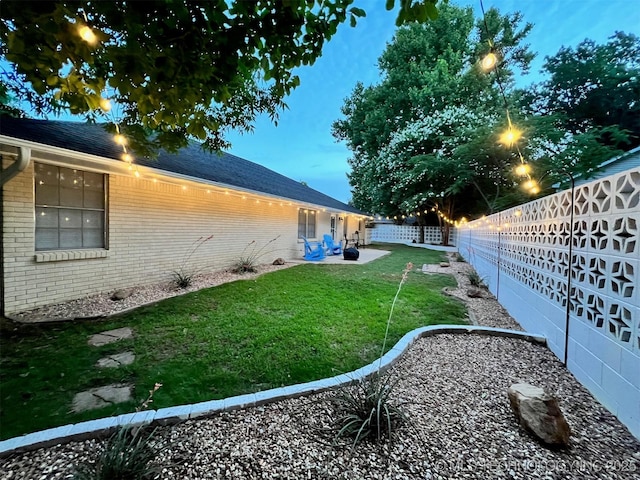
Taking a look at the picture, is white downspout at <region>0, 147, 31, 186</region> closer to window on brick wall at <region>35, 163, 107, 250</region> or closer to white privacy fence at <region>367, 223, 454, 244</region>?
window on brick wall at <region>35, 163, 107, 250</region>

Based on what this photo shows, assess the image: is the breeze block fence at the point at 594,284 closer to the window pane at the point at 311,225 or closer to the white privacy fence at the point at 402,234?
the window pane at the point at 311,225

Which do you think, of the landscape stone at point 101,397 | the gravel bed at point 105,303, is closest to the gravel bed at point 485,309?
the landscape stone at point 101,397

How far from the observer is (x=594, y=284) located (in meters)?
2.46

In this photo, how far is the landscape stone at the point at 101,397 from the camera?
2.19 m

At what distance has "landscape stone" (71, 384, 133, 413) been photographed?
7.17ft

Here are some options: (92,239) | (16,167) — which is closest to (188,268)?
(92,239)

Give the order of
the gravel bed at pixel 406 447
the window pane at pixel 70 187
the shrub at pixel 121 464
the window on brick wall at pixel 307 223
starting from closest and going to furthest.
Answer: the shrub at pixel 121 464
the gravel bed at pixel 406 447
the window pane at pixel 70 187
the window on brick wall at pixel 307 223

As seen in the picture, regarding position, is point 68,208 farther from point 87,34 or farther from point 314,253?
point 314,253

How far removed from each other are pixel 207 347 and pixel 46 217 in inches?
141

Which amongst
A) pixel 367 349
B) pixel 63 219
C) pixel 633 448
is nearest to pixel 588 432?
pixel 633 448

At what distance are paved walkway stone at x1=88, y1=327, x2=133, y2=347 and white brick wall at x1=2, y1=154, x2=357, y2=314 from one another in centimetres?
170

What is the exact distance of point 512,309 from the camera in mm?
4867

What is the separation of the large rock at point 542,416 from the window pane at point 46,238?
6251mm

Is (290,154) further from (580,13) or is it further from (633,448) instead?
(633,448)
